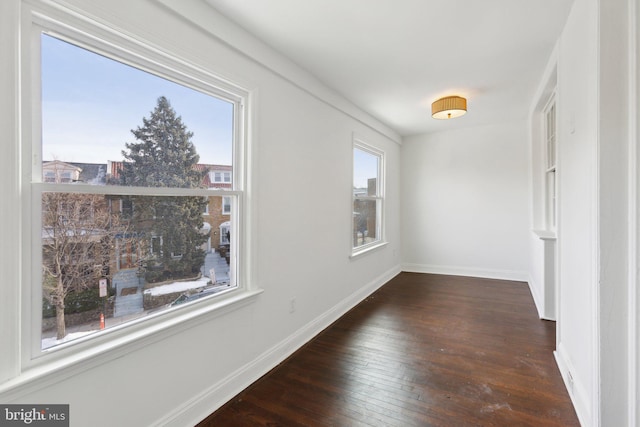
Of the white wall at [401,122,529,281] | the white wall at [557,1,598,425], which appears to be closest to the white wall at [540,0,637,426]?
the white wall at [557,1,598,425]

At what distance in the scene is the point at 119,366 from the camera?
1456mm

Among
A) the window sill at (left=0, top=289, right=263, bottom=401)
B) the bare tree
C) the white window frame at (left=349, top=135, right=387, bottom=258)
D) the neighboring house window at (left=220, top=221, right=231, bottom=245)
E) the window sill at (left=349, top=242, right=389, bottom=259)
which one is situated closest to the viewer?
the window sill at (left=0, top=289, right=263, bottom=401)

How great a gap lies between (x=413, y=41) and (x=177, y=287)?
2415 mm

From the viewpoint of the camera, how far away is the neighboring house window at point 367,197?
4062 mm

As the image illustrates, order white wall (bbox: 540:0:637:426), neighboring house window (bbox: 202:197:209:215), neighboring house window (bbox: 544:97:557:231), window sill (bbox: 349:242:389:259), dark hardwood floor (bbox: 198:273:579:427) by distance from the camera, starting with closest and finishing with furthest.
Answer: white wall (bbox: 540:0:637:426) < dark hardwood floor (bbox: 198:273:579:427) < neighboring house window (bbox: 202:197:209:215) < neighboring house window (bbox: 544:97:557:231) < window sill (bbox: 349:242:389:259)

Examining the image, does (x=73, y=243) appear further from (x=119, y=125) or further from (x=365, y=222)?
(x=365, y=222)

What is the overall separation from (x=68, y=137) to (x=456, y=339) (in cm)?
325

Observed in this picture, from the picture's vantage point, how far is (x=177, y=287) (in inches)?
72.4

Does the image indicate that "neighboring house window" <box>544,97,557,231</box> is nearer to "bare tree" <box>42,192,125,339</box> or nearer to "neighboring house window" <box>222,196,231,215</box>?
"neighboring house window" <box>222,196,231,215</box>

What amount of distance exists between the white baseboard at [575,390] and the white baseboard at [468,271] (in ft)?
9.18

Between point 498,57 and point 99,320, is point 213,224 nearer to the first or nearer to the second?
point 99,320

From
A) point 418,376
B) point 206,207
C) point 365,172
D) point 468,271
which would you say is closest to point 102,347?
point 206,207

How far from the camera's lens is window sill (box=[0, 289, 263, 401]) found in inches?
45.9

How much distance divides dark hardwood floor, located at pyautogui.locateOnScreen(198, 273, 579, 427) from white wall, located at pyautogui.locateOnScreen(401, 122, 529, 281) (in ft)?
5.24
